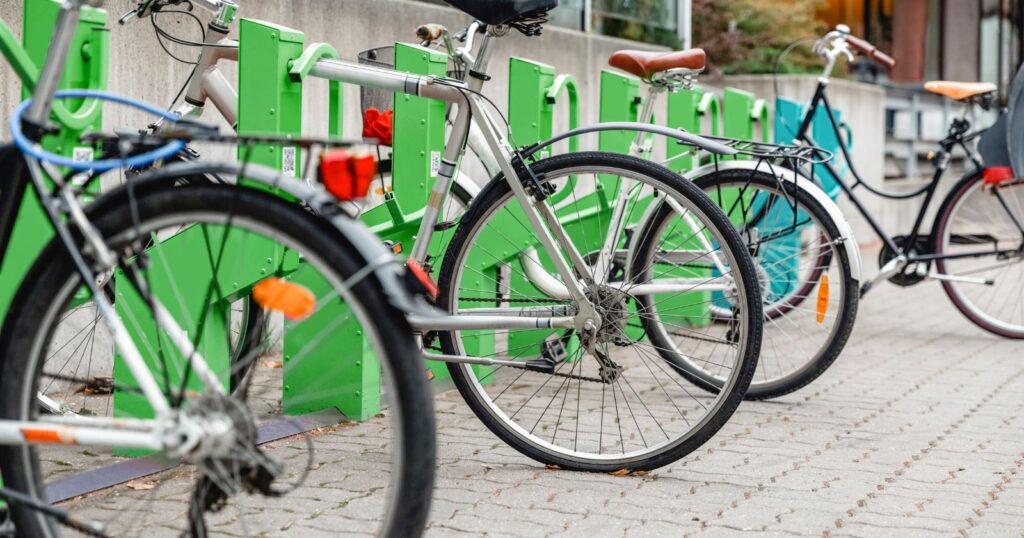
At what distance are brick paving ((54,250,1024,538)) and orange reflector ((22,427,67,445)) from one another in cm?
40

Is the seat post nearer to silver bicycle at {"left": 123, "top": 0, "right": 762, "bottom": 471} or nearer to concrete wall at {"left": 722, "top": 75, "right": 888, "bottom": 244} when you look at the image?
silver bicycle at {"left": 123, "top": 0, "right": 762, "bottom": 471}

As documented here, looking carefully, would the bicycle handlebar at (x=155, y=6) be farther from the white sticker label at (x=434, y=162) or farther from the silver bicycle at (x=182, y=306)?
the silver bicycle at (x=182, y=306)

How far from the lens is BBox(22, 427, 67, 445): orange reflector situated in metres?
2.45

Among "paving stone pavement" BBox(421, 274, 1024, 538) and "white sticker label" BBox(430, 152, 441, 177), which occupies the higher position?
"white sticker label" BBox(430, 152, 441, 177)

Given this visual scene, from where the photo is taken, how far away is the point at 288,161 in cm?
399

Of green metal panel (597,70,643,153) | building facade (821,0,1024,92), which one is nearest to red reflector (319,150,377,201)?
green metal panel (597,70,643,153)

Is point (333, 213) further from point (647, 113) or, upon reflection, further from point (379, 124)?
point (647, 113)

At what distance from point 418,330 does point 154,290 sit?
1.49 meters

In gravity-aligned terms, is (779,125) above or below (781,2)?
below

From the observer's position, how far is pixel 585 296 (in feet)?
12.8

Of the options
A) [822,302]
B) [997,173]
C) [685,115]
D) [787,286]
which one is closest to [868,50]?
[997,173]

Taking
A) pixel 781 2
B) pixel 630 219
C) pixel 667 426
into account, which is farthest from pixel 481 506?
pixel 781 2

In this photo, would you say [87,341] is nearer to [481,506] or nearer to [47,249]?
[481,506]

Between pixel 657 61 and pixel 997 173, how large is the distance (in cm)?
262
